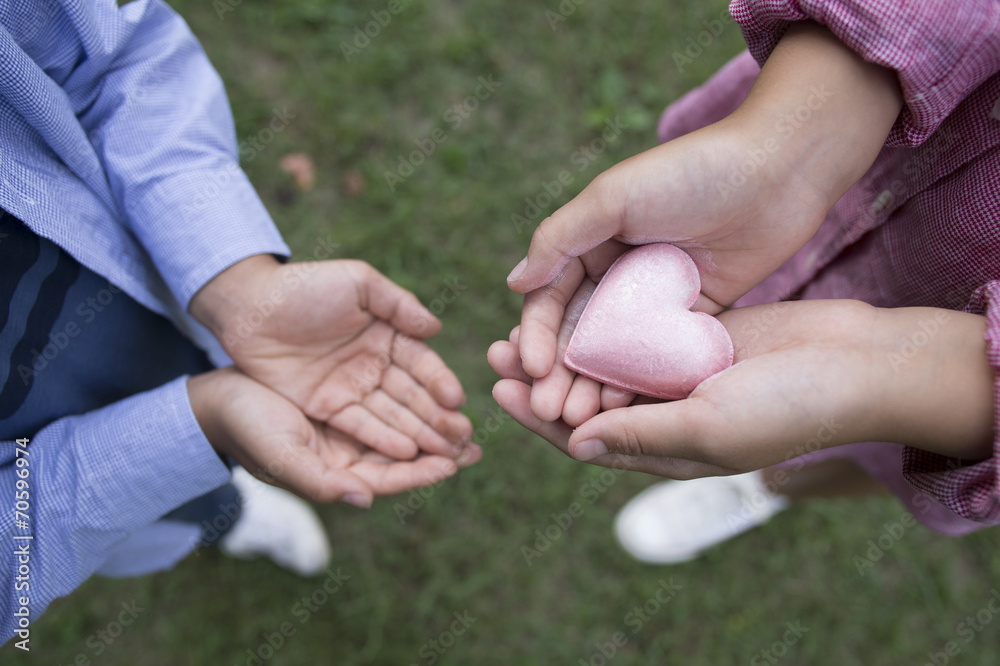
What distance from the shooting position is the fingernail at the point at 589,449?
63.6 inches

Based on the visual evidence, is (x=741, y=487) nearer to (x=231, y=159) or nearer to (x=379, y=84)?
(x=231, y=159)

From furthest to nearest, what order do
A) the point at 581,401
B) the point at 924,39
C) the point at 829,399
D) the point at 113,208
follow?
the point at 113,208 → the point at 581,401 → the point at 829,399 → the point at 924,39

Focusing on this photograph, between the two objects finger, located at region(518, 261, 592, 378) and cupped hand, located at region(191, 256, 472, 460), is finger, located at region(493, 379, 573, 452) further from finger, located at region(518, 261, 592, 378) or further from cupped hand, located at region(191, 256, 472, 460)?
cupped hand, located at region(191, 256, 472, 460)

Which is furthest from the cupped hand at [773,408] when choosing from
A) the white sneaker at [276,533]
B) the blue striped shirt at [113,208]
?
the white sneaker at [276,533]

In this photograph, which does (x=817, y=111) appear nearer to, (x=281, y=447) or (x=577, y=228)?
(x=577, y=228)

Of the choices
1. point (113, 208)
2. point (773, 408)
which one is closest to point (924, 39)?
point (773, 408)

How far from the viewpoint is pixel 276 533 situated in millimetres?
2803

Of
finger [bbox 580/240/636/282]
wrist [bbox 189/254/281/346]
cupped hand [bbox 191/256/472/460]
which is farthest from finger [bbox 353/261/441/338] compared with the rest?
finger [bbox 580/240/636/282]

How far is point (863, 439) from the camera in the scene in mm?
1506

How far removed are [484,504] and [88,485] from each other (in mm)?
1775

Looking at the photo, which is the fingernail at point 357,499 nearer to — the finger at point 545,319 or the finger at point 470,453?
the finger at point 470,453

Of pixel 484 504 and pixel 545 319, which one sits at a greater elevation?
pixel 545 319

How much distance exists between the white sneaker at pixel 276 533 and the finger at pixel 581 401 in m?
1.70

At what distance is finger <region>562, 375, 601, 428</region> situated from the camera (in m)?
1.73
